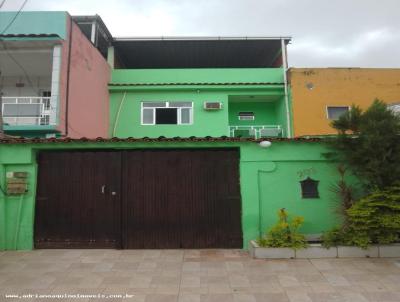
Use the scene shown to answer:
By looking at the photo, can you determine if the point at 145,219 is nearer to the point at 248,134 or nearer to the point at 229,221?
the point at 229,221

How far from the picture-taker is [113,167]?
6312 millimetres

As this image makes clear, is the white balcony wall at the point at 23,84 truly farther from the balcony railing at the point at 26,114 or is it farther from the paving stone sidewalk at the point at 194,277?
the paving stone sidewalk at the point at 194,277

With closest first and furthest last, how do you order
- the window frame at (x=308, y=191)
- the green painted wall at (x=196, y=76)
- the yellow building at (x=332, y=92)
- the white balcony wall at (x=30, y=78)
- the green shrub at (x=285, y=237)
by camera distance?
the green shrub at (x=285, y=237)
the window frame at (x=308, y=191)
the white balcony wall at (x=30, y=78)
the yellow building at (x=332, y=92)
the green painted wall at (x=196, y=76)

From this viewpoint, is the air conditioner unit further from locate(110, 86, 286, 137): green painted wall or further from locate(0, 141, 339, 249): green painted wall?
locate(0, 141, 339, 249): green painted wall

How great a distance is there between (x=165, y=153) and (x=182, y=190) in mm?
914

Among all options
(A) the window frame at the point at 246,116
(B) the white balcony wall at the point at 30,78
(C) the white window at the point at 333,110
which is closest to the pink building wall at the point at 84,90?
(B) the white balcony wall at the point at 30,78

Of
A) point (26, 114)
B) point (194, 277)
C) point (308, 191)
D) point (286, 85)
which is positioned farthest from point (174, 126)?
point (194, 277)

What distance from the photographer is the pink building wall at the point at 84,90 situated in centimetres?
977

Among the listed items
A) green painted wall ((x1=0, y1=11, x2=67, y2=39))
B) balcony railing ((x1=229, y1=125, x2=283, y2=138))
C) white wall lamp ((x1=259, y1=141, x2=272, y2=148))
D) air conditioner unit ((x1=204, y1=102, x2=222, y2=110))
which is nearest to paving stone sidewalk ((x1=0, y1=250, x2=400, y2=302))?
white wall lamp ((x1=259, y1=141, x2=272, y2=148))

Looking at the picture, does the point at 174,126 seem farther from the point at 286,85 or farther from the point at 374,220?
the point at 374,220

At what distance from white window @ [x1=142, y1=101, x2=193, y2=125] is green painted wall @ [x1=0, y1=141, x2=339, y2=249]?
22.7 ft

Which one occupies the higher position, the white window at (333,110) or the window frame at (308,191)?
the white window at (333,110)

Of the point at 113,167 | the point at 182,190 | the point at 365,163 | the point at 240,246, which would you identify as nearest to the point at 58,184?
the point at 113,167

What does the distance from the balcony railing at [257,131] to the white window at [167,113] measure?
2.10 meters
